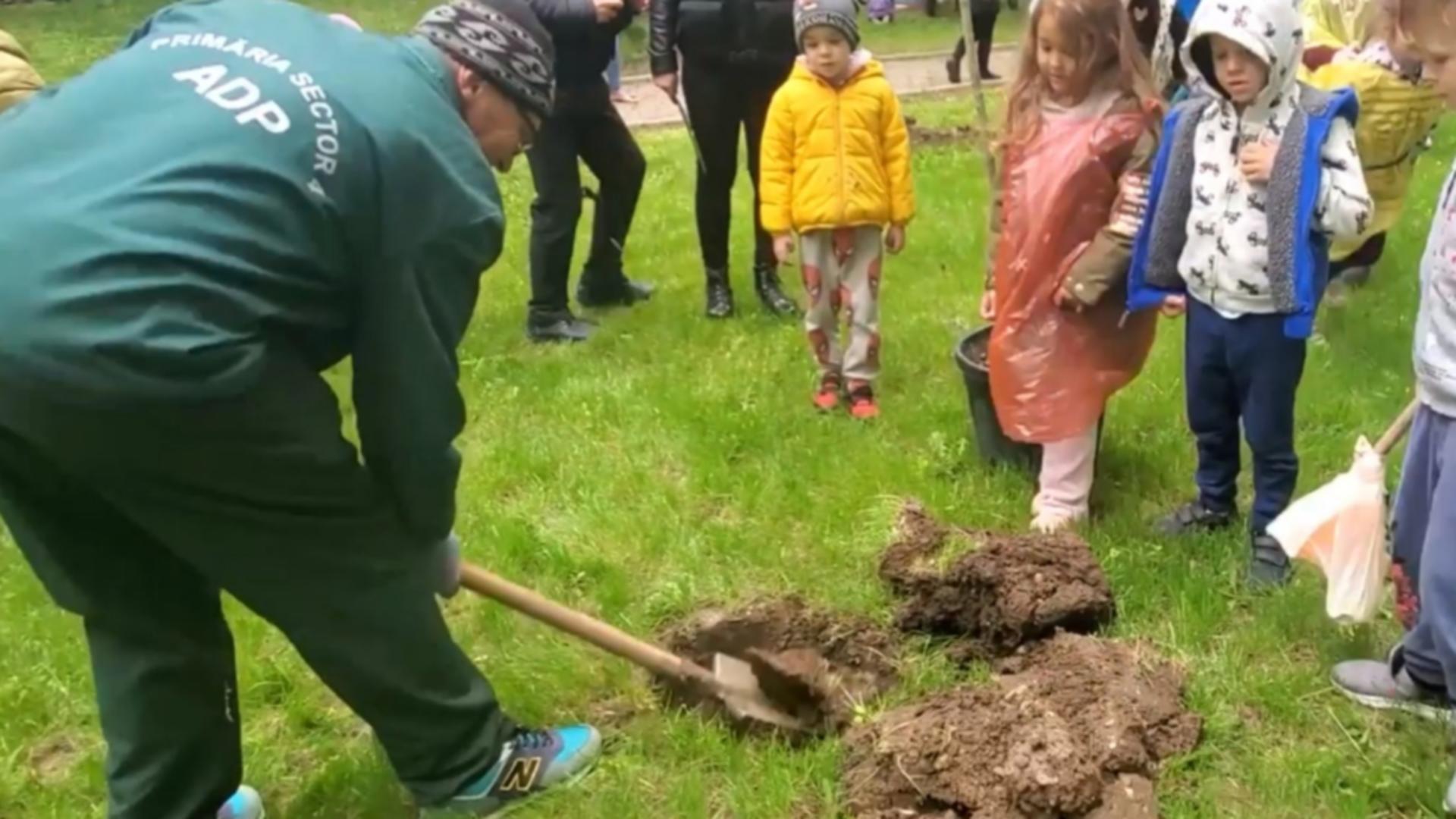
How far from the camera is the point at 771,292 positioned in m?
6.87

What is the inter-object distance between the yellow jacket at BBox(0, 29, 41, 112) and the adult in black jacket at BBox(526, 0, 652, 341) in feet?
8.02

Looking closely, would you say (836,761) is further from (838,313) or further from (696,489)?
(838,313)

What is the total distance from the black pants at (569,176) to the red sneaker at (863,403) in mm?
1740

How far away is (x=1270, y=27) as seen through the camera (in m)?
3.62

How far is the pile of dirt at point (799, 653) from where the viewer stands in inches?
146

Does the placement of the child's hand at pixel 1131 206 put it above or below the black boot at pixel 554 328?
above

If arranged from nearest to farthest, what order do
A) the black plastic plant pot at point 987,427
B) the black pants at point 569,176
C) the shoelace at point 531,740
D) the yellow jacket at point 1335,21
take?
the shoelace at point 531,740 → the black plastic plant pot at point 987,427 → the yellow jacket at point 1335,21 → the black pants at point 569,176

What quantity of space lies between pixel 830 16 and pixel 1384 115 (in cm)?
218

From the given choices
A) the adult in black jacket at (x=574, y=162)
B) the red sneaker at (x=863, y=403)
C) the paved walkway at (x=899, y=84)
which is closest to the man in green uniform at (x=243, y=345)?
the red sneaker at (x=863, y=403)

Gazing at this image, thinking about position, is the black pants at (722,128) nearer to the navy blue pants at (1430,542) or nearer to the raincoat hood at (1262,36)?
the raincoat hood at (1262,36)

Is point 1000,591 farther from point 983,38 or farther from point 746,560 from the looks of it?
point 983,38

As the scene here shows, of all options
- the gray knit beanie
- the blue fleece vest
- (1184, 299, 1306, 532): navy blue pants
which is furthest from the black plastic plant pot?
the gray knit beanie

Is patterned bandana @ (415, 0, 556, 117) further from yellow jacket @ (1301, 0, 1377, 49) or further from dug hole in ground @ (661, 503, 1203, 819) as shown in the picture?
yellow jacket @ (1301, 0, 1377, 49)

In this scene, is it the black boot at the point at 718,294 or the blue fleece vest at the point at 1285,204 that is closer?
the blue fleece vest at the point at 1285,204
